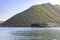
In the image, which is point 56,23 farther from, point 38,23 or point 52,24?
point 38,23

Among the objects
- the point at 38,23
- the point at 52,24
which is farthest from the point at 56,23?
the point at 38,23

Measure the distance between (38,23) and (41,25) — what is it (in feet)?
27.7

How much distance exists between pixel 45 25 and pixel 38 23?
1087 centimetres

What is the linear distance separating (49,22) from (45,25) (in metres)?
11.3

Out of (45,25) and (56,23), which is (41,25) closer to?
(45,25)

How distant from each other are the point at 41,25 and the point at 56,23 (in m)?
17.4

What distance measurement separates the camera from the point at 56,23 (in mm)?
198125

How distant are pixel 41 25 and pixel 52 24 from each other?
43.1 ft

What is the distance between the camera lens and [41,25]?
187750 mm

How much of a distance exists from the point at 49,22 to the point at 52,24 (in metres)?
3.18

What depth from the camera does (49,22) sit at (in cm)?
19675

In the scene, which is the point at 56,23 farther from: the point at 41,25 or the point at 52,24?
the point at 41,25

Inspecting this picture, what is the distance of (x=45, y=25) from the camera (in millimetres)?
186500

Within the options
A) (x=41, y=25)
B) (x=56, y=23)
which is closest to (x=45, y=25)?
(x=41, y=25)
